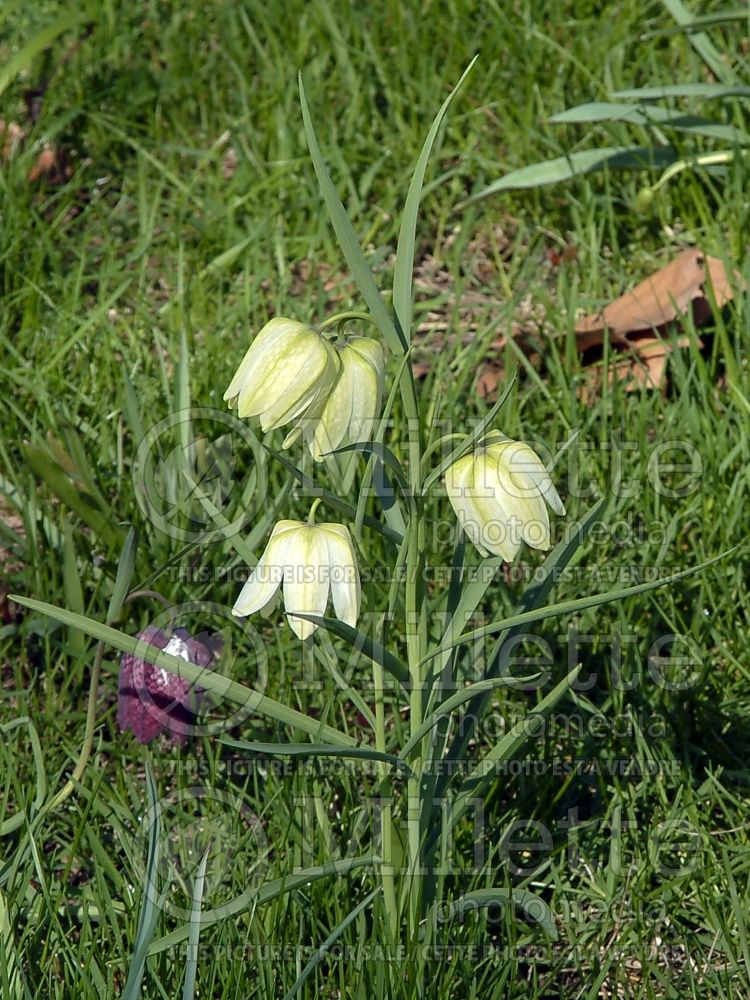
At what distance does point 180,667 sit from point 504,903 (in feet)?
→ 1.27

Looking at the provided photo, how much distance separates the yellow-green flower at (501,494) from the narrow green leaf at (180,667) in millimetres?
218

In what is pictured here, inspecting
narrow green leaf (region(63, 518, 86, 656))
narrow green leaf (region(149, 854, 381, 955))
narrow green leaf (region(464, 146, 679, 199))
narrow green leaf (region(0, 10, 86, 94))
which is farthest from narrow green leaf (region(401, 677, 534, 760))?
narrow green leaf (region(0, 10, 86, 94))

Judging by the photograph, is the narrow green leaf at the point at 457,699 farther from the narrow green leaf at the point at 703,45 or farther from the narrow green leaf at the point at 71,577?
the narrow green leaf at the point at 703,45

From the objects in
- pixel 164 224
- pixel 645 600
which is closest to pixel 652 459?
pixel 645 600

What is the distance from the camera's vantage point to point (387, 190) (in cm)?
224

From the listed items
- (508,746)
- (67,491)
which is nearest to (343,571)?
(508,746)

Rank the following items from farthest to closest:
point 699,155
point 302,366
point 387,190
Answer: point 387,190, point 699,155, point 302,366

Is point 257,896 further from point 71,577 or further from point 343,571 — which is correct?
point 71,577

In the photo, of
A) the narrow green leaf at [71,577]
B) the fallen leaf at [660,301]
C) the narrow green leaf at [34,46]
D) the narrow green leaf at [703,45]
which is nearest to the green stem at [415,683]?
the narrow green leaf at [71,577]

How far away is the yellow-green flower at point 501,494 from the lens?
0.96 metres

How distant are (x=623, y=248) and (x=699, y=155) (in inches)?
7.6

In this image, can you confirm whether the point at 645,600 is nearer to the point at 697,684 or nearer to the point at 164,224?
the point at 697,684

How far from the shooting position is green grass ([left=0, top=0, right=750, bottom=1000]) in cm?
117

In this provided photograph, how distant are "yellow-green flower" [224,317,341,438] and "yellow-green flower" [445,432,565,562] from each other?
13 cm
